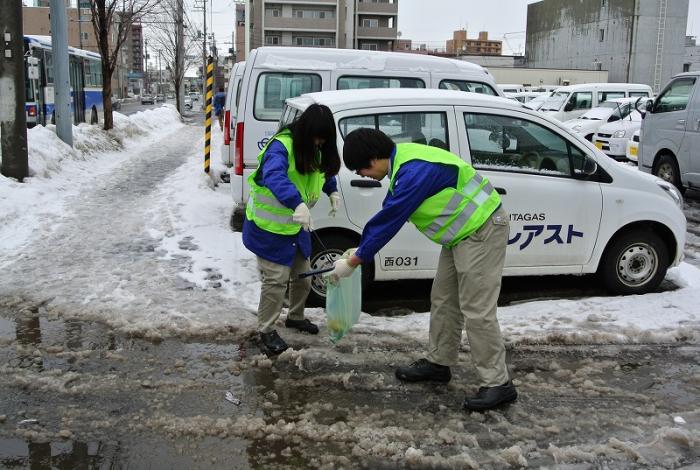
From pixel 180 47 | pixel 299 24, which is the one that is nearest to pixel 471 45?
pixel 299 24

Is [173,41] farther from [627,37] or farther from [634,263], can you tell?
[634,263]

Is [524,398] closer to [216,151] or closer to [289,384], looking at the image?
[289,384]

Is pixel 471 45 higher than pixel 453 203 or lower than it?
higher

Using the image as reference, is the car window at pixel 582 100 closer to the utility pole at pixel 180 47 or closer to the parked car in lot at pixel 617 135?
the parked car in lot at pixel 617 135

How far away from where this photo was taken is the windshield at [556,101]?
73.9 ft

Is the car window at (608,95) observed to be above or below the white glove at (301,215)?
above

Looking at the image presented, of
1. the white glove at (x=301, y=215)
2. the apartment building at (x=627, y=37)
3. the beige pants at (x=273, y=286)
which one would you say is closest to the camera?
the white glove at (x=301, y=215)

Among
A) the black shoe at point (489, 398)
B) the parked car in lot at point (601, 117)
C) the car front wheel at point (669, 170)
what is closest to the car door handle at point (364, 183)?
the black shoe at point (489, 398)

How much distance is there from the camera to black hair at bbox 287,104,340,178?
4465mm

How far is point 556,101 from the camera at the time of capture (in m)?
23.0

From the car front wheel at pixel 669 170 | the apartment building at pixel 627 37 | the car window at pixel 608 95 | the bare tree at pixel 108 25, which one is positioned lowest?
the car front wheel at pixel 669 170

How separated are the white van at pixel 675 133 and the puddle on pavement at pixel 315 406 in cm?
732

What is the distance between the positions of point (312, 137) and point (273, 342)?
56.3 inches

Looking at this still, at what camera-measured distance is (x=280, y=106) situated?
8711mm
